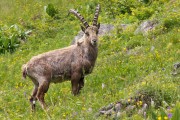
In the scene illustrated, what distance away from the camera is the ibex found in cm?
1124

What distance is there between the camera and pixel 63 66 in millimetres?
11523

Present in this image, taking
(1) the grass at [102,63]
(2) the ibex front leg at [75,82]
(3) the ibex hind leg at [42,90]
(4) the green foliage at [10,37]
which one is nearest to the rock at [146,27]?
(1) the grass at [102,63]

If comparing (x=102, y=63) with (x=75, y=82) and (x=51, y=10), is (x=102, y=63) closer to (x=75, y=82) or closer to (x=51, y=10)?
(x=75, y=82)

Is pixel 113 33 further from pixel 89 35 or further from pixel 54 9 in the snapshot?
pixel 54 9

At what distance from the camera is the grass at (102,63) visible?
8062 mm

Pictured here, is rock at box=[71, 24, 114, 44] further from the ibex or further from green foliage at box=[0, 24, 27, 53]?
the ibex

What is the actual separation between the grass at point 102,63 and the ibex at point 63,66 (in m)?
0.34

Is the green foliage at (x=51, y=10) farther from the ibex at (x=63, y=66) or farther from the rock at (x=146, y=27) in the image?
the ibex at (x=63, y=66)

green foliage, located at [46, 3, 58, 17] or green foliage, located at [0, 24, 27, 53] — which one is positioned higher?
green foliage, located at [46, 3, 58, 17]

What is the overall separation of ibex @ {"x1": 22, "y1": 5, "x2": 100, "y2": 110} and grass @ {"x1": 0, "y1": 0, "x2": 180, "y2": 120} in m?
0.34

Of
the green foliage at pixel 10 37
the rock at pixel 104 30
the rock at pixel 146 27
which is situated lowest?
the green foliage at pixel 10 37

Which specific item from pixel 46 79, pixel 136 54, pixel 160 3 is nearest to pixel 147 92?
pixel 46 79

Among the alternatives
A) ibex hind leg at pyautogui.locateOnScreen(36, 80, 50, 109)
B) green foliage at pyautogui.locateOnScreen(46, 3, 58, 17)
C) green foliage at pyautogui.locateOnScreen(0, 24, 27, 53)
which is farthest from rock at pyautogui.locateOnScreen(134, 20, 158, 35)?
green foliage at pyautogui.locateOnScreen(46, 3, 58, 17)

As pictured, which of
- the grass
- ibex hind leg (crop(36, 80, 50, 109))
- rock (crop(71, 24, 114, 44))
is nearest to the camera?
the grass
